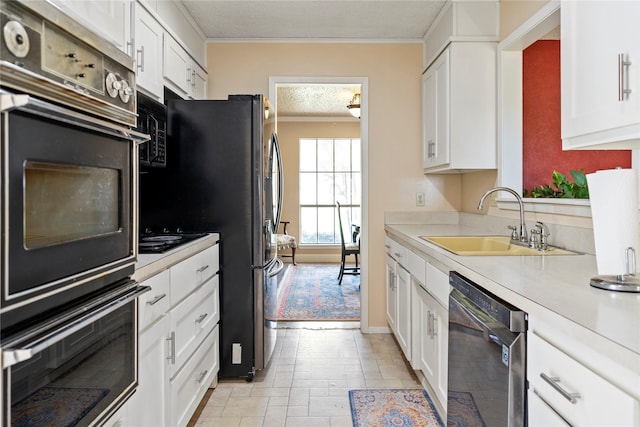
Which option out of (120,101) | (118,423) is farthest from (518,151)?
(118,423)

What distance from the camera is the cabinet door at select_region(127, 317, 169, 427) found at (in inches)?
55.9

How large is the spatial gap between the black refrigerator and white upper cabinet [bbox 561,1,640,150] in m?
1.62

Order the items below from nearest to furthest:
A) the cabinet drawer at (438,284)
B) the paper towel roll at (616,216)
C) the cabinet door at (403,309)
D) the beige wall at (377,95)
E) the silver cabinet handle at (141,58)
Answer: the paper towel roll at (616,216) < the cabinet drawer at (438,284) < the silver cabinet handle at (141,58) < the cabinet door at (403,309) < the beige wall at (377,95)

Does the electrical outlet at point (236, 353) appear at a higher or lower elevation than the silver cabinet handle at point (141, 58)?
lower

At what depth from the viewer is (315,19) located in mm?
3109

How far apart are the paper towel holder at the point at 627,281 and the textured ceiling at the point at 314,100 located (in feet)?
14.2

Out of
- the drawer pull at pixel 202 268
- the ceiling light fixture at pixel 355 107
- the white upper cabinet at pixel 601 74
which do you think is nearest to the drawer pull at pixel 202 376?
the drawer pull at pixel 202 268

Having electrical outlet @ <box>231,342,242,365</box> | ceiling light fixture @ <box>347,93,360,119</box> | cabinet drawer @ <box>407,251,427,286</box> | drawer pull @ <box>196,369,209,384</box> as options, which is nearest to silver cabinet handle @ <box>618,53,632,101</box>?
cabinet drawer @ <box>407,251,427,286</box>

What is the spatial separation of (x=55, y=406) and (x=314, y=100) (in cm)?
559

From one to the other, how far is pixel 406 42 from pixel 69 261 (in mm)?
3233

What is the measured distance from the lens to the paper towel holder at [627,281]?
113 cm

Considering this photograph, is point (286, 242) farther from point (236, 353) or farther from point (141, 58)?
point (141, 58)

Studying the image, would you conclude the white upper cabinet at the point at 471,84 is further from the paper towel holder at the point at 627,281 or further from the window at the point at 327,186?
the window at the point at 327,186

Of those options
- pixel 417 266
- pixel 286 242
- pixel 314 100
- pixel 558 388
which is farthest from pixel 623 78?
pixel 286 242
